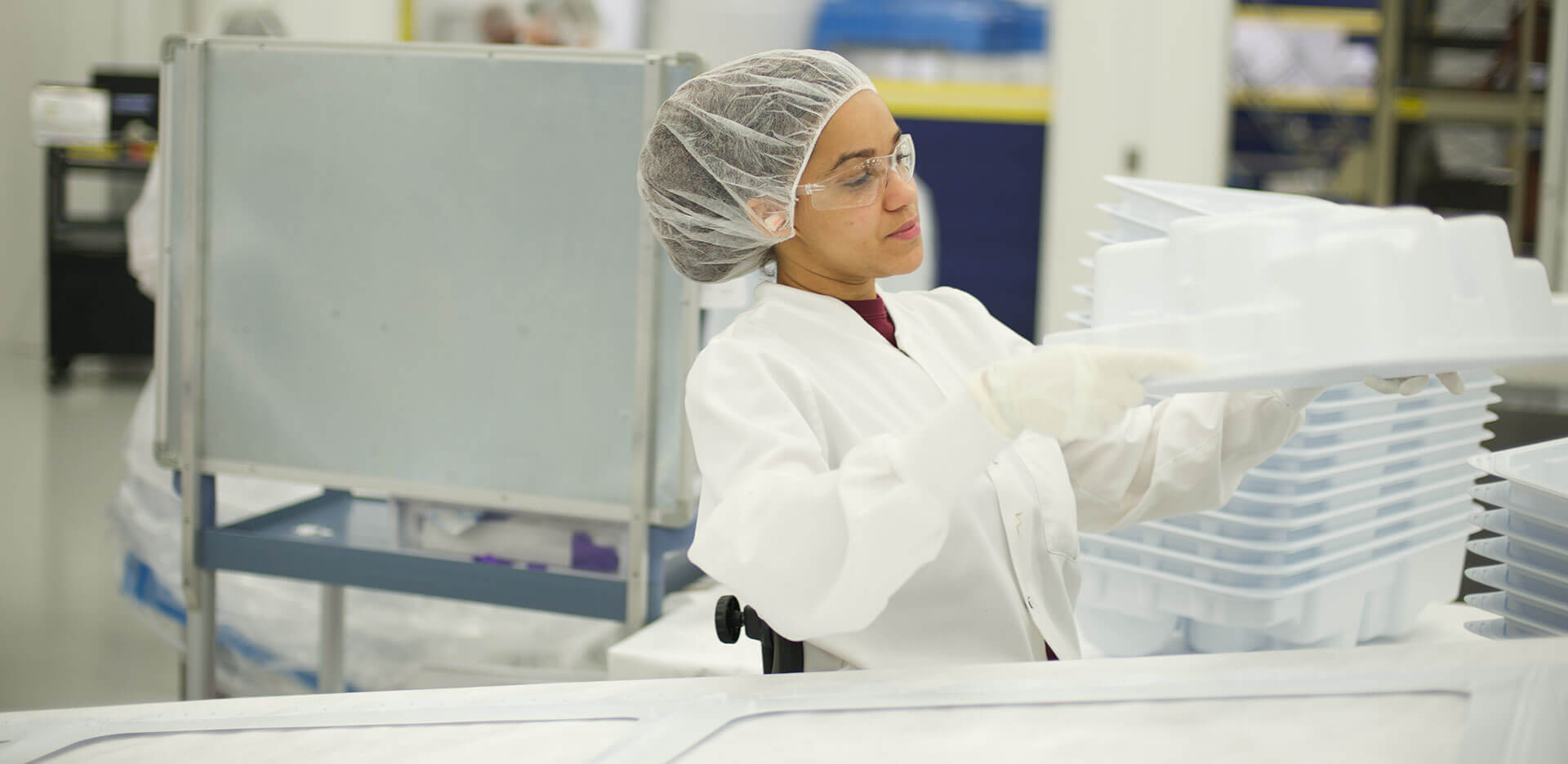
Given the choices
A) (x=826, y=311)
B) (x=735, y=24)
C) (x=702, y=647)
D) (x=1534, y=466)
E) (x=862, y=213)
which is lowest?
(x=702, y=647)

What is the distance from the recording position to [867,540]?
0.91 m

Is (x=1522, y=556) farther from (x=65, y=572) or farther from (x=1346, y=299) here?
(x=65, y=572)

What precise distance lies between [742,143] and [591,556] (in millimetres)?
1023

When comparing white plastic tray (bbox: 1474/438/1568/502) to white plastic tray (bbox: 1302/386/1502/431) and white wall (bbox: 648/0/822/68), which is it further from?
white wall (bbox: 648/0/822/68)

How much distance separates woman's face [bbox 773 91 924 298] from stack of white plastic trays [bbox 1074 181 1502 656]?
15.5 inches

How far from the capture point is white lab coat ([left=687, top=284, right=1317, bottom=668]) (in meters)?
0.92

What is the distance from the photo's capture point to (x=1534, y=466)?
42.4 inches

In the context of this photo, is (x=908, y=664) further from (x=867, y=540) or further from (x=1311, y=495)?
(x=1311, y=495)

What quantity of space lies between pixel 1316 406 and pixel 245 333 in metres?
1.78

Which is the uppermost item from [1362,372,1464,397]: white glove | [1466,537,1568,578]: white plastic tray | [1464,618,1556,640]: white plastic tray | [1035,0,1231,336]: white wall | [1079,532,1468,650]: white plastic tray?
[1035,0,1231,336]: white wall

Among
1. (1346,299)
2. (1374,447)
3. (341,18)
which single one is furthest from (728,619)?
(341,18)

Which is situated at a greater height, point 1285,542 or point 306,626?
point 1285,542

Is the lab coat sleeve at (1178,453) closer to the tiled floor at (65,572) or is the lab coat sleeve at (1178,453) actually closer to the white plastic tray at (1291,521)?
the white plastic tray at (1291,521)

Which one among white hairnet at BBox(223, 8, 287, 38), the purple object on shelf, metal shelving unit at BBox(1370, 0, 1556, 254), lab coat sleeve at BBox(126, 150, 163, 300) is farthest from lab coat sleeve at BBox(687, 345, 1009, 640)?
metal shelving unit at BBox(1370, 0, 1556, 254)
